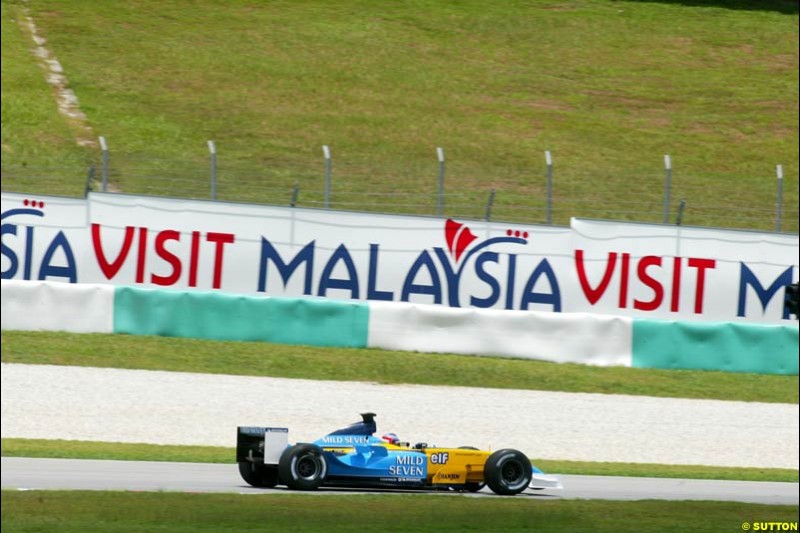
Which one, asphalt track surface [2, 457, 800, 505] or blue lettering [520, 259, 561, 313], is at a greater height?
blue lettering [520, 259, 561, 313]

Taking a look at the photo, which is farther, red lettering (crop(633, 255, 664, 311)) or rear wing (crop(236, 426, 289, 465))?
red lettering (crop(633, 255, 664, 311))

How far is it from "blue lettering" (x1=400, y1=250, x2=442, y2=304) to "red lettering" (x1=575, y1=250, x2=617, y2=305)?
1926 millimetres

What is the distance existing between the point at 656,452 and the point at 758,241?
5.42m

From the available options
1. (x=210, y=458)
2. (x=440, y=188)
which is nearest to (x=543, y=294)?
(x=440, y=188)

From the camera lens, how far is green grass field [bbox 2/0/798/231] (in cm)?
644

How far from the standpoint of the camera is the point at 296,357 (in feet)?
47.8

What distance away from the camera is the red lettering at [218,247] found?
1567 centimetres

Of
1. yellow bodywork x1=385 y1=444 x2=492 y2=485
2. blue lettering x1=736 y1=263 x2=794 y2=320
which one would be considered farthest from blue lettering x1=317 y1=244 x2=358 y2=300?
yellow bodywork x1=385 y1=444 x2=492 y2=485

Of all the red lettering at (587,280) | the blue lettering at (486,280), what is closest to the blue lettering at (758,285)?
the red lettering at (587,280)

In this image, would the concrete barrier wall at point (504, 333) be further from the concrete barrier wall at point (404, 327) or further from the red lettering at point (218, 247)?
the red lettering at point (218, 247)

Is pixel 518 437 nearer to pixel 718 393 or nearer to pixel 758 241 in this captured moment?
pixel 718 393

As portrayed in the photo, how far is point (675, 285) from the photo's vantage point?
1642 cm

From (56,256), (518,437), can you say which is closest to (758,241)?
(518,437)

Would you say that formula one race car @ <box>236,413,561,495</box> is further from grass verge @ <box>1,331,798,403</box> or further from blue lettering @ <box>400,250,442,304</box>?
blue lettering @ <box>400,250,442,304</box>
